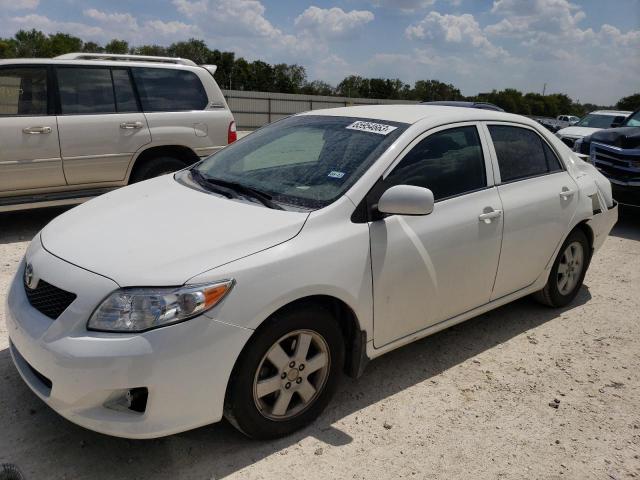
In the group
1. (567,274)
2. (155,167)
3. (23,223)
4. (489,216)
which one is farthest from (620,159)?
(23,223)

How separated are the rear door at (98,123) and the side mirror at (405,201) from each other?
4.66 metres

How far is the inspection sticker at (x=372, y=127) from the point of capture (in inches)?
138

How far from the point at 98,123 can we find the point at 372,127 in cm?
422

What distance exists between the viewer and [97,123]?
657cm

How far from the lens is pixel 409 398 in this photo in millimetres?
3441

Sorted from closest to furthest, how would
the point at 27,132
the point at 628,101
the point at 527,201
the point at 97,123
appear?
the point at 527,201 < the point at 27,132 < the point at 97,123 < the point at 628,101

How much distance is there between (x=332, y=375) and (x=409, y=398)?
2.12 ft

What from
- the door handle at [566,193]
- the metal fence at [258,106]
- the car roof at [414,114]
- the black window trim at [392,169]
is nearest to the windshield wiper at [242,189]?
the black window trim at [392,169]

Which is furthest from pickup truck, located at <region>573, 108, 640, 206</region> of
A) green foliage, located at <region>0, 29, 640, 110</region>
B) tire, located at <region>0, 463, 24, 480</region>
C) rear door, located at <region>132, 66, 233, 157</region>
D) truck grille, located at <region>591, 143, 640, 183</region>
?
green foliage, located at <region>0, 29, 640, 110</region>

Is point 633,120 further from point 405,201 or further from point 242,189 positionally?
point 242,189

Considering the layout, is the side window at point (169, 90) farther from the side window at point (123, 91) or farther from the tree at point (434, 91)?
the tree at point (434, 91)

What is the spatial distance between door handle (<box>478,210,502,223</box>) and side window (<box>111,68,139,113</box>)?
4.85 metres

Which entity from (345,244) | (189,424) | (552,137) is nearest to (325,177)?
(345,244)

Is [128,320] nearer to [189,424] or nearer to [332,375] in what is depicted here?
[189,424]
